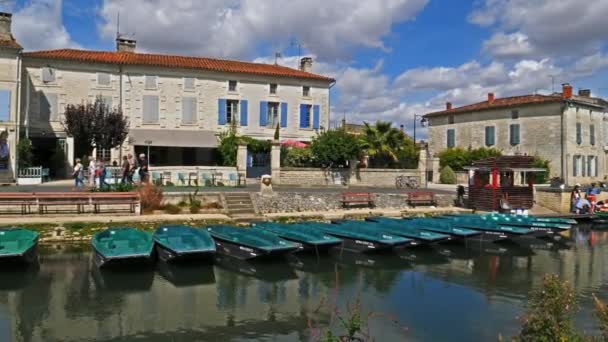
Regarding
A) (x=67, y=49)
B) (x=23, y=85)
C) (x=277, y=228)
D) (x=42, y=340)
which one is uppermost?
(x=67, y=49)

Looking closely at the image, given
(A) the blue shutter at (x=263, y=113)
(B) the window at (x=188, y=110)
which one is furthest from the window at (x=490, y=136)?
(B) the window at (x=188, y=110)

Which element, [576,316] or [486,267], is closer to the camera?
[576,316]

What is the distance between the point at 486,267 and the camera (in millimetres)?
14039

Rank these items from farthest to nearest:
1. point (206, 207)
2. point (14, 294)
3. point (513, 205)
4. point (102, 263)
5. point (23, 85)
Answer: point (23, 85) → point (513, 205) → point (206, 207) → point (102, 263) → point (14, 294)

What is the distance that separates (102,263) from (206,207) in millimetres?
7915

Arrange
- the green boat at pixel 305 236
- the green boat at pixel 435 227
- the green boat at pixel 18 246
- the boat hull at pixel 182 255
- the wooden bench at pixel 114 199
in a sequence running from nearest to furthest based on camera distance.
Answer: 1. the green boat at pixel 18 246
2. the boat hull at pixel 182 255
3. the green boat at pixel 305 236
4. the green boat at pixel 435 227
5. the wooden bench at pixel 114 199

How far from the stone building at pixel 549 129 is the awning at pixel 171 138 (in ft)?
69.4

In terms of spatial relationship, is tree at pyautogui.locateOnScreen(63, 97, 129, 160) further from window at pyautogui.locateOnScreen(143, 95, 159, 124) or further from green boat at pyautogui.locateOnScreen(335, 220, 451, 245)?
green boat at pyautogui.locateOnScreen(335, 220, 451, 245)

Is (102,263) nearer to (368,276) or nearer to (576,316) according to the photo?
(368,276)

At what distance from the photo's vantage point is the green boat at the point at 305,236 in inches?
552

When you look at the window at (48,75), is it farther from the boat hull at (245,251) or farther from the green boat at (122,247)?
the boat hull at (245,251)

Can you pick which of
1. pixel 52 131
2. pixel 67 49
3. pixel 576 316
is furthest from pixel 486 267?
pixel 67 49

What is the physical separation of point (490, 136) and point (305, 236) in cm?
2863

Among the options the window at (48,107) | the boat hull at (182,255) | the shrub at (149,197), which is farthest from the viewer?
the window at (48,107)
